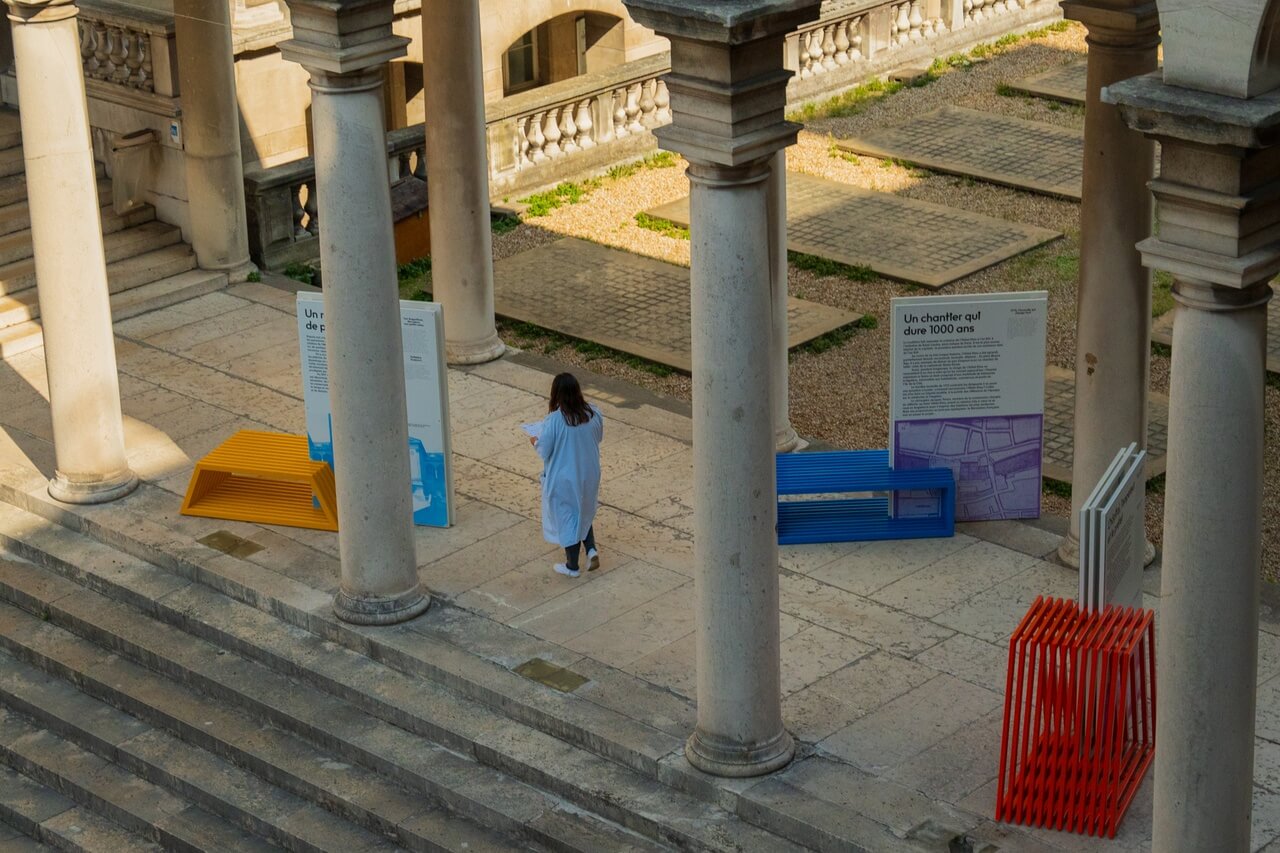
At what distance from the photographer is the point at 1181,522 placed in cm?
785

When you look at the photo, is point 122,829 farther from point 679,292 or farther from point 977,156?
point 977,156

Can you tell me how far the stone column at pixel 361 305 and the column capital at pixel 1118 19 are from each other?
3804mm

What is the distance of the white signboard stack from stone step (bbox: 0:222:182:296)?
10.1 m

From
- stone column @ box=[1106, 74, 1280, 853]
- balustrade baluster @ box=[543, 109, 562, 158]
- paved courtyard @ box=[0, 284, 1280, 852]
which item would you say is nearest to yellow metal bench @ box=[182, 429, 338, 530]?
paved courtyard @ box=[0, 284, 1280, 852]

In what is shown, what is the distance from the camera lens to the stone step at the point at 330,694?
10.5 metres

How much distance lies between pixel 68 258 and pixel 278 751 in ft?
12.5

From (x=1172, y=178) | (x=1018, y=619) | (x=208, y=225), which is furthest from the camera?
(x=208, y=225)

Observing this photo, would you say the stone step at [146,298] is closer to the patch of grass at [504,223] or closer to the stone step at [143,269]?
the stone step at [143,269]

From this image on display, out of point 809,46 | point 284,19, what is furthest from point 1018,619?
point 809,46

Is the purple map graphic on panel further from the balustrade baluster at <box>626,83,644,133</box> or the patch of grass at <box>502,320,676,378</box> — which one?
the balustrade baluster at <box>626,83,644,133</box>

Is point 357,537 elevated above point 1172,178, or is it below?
below

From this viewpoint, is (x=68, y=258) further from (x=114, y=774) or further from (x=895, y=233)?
(x=895, y=233)

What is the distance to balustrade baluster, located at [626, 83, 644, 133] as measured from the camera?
22.1 metres

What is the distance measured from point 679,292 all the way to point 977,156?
16.6 ft
